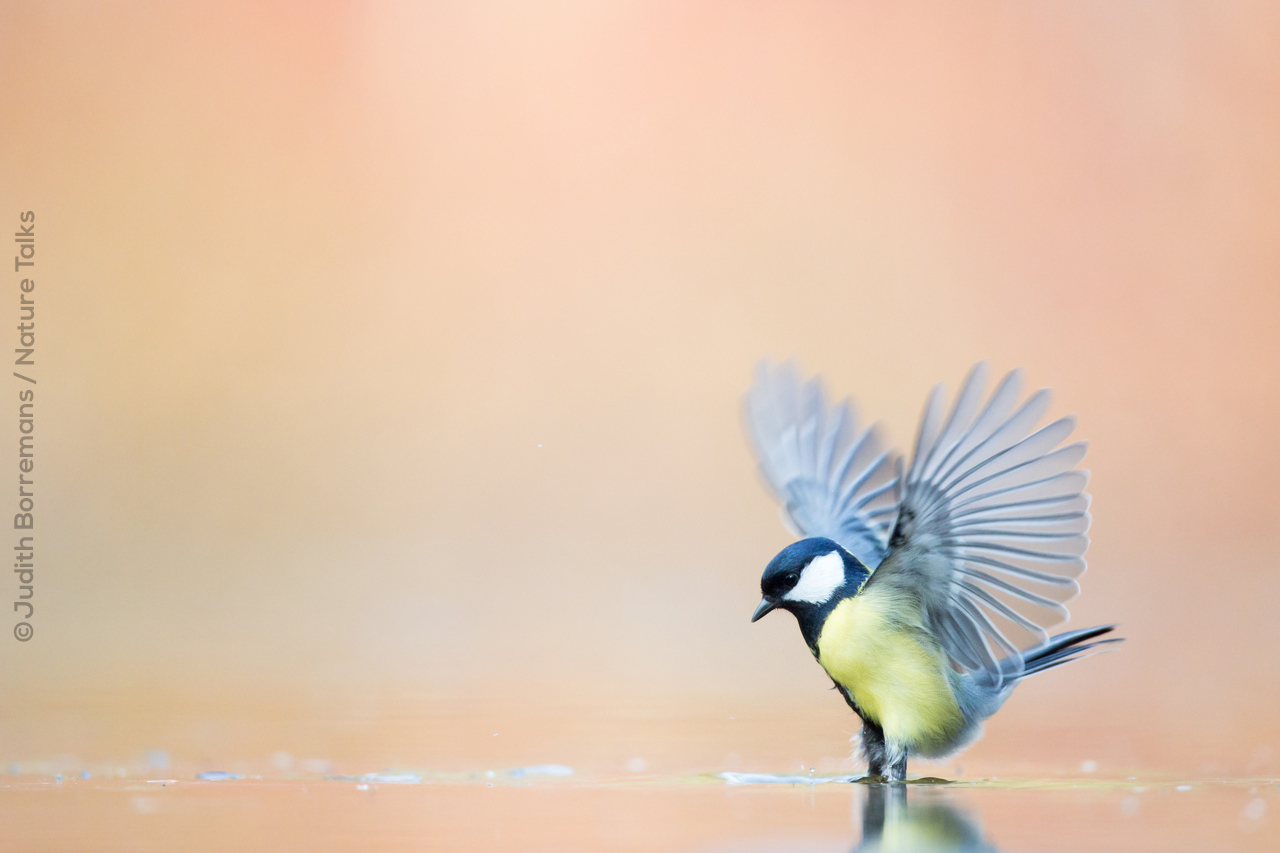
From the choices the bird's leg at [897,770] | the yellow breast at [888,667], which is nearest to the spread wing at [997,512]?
the yellow breast at [888,667]

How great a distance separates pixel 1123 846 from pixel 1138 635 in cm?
263

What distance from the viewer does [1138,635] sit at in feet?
11.9

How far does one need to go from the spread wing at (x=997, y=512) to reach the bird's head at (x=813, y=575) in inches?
4.3

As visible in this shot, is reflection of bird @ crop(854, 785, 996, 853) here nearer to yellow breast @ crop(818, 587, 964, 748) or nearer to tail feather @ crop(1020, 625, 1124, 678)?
yellow breast @ crop(818, 587, 964, 748)

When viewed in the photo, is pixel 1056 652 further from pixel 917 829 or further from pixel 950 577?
pixel 917 829

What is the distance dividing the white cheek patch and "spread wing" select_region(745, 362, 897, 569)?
1.00 feet

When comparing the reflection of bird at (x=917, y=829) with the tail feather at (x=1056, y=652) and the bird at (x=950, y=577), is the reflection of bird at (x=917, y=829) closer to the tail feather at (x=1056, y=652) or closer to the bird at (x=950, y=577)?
the bird at (x=950, y=577)

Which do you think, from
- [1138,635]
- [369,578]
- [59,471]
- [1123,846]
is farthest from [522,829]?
[59,471]

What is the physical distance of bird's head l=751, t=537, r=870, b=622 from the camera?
188cm

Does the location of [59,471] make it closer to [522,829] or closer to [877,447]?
[877,447]

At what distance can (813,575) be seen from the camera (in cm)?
189

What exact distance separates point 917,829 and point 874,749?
0.64 metres

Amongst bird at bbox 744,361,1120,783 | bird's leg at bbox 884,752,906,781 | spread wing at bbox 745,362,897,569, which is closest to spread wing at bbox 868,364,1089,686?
bird at bbox 744,361,1120,783

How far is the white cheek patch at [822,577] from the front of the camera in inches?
74.0
